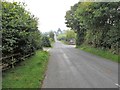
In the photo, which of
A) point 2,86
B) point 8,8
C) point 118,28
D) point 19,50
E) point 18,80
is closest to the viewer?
point 2,86

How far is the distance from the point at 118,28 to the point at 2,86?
17741 millimetres

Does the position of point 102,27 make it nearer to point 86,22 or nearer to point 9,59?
point 86,22

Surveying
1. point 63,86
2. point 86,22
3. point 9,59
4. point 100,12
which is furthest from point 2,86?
point 86,22

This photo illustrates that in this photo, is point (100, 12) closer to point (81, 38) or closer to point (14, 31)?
point (14, 31)

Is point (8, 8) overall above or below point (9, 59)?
above

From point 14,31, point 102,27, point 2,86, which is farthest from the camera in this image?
point 102,27

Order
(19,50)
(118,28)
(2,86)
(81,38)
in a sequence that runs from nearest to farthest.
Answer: (2,86) → (19,50) → (118,28) → (81,38)

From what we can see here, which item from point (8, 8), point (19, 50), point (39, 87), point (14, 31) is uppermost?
point (8, 8)

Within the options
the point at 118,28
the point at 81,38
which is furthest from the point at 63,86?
the point at 81,38

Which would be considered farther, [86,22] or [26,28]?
[86,22]

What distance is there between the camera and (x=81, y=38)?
5641 cm

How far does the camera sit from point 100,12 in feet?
84.2

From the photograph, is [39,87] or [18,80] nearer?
[39,87]

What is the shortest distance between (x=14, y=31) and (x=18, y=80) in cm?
477
